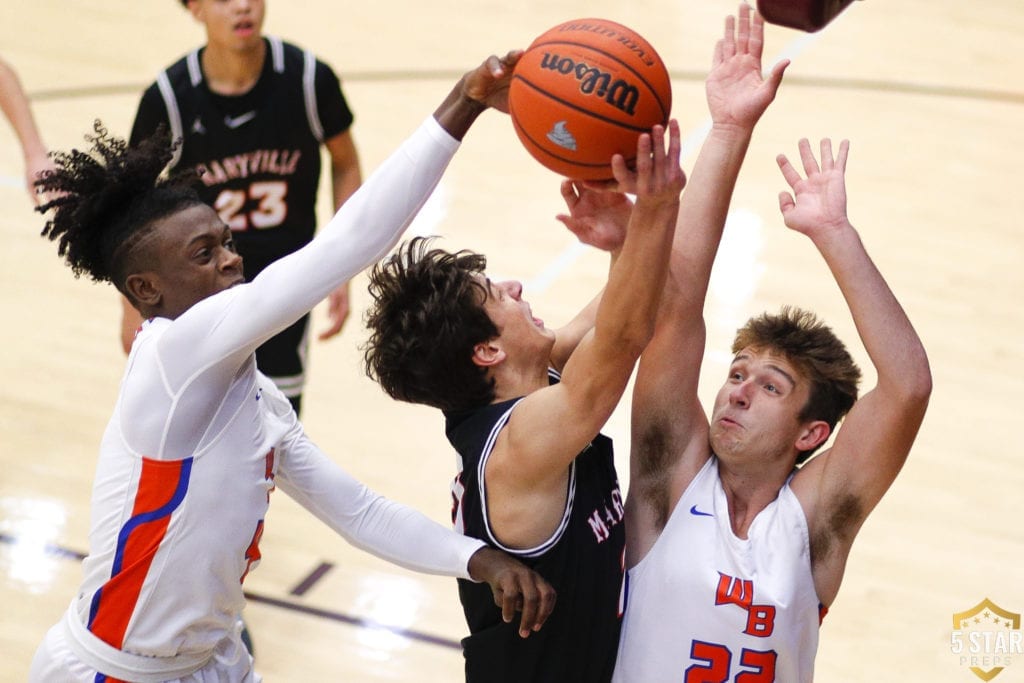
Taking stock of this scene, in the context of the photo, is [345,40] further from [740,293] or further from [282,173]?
[282,173]

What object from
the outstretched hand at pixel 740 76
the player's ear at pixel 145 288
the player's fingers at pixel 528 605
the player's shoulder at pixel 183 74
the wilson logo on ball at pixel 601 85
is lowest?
the player's fingers at pixel 528 605

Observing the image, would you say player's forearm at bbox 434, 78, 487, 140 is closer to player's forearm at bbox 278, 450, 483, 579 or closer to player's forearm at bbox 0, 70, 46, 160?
player's forearm at bbox 278, 450, 483, 579

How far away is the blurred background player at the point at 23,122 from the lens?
16.5 feet

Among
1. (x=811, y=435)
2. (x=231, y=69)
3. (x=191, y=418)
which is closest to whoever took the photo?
Result: (x=191, y=418)

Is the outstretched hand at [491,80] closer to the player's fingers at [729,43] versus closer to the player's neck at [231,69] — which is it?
the player's fingers at [729,43]

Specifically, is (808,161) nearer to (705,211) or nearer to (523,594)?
(705,211)

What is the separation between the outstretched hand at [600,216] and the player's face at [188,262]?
0.82 metres

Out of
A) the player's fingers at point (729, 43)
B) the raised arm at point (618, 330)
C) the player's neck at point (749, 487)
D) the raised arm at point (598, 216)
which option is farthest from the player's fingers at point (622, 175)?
the player's neck at point (749, 487)

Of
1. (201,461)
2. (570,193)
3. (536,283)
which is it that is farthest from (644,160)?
(536,283)

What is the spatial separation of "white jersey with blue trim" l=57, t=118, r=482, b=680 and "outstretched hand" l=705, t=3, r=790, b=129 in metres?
0.70

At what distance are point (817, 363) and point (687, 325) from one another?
1.11 ft

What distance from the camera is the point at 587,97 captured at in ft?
9.44

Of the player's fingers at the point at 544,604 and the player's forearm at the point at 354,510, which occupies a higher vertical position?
the player's forearm at the point at 354,510

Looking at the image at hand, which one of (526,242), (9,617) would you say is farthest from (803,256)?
(9,617)
